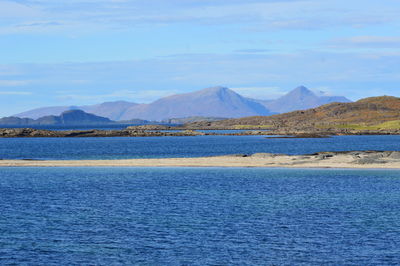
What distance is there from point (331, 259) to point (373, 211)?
47.6ft

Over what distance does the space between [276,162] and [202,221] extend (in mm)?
44939

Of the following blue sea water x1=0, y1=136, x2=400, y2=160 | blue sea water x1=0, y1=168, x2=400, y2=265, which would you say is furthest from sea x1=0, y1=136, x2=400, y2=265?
blue sea water x1=0, y1=136, x2=400, y2=160

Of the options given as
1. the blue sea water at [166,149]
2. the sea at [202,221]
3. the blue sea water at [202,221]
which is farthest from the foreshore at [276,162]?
the blue sea water at [166,149]

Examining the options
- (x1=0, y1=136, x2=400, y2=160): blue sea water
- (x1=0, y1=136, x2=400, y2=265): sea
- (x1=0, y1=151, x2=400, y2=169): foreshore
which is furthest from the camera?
(x1=0, y1=136, x2=400, y2=160): blue sea water

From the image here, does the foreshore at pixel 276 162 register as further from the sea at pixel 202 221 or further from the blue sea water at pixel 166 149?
the blue sea water at pixel 166 149

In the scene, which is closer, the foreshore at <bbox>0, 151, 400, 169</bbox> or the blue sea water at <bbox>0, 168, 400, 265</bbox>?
the blue sea water at <bbox>0, 168, 400, 265</bbox>

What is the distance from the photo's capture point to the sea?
30.3 meters

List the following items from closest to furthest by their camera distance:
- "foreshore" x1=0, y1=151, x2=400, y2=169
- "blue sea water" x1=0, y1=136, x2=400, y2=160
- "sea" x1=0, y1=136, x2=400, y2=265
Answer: "sea" x1=0, y1=136, x2=400, y2=265 → "foreshore" x1=0, y1=151, x2=400, y2=169 → "blue sea water" x1=0, y1=136, x2=400, y2=160

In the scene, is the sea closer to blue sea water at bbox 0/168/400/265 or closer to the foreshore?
blue sea water at bbox 0/168/400/265

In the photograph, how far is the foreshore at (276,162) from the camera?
7856 cm

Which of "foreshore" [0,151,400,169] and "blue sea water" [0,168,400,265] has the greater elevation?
"foreshore" [0,151,400,169]

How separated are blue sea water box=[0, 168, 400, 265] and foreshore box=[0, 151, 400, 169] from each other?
12270 millimetres

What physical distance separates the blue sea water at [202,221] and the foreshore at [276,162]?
483 inches

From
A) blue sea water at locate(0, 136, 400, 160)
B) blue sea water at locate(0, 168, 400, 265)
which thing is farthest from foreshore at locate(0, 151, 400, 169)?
blue sea water at locate(0, 136, 400, 160)
